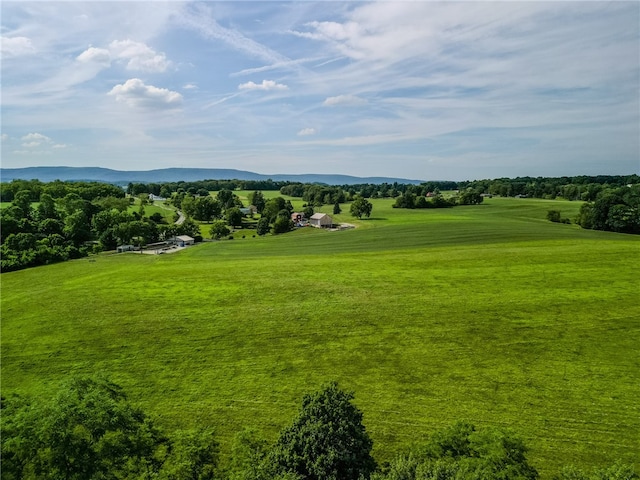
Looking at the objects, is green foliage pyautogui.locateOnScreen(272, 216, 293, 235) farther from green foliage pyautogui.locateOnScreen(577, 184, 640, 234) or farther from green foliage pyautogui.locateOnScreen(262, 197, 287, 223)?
green foliage pyautogui.locateOnScreen(577, 184, 640, 234)

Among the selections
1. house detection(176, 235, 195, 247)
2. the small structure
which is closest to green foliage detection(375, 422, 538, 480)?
house detection(176, 235, 195, 247)

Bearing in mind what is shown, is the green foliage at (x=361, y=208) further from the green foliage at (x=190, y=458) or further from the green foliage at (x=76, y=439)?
the green foliage at (x=76, y=439)

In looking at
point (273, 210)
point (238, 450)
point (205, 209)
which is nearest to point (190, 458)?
point (238, 450)

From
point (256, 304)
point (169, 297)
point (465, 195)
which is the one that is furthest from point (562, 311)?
point (465, 195)

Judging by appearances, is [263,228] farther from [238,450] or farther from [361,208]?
[238,450]

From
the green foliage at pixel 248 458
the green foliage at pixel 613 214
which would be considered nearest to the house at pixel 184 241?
the green foliage at pixel 248 458

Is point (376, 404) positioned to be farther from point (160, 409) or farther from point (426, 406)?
point (160, 409)

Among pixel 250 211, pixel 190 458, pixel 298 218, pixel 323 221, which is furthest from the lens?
pixel 250 211
